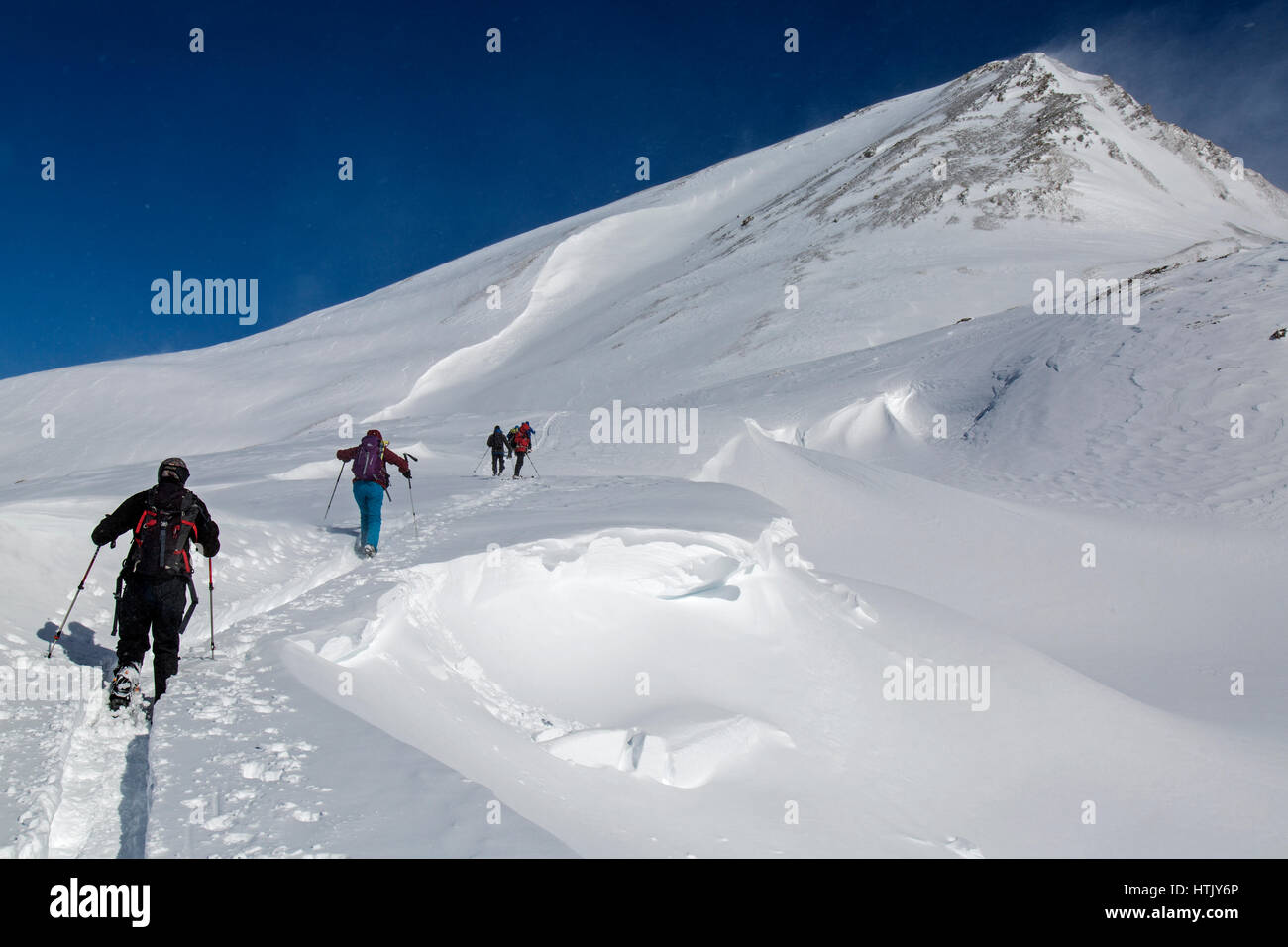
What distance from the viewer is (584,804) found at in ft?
17.8

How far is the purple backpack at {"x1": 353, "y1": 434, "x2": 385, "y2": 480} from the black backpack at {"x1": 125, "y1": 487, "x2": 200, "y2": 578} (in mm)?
4586

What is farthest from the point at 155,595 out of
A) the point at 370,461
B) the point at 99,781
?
the point at 370,461

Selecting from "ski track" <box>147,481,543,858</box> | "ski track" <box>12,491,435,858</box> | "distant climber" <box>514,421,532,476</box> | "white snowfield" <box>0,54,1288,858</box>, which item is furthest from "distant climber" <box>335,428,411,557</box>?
"distant climber" <box>514,421,532,476</box>

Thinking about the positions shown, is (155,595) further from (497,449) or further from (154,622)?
(497,449)

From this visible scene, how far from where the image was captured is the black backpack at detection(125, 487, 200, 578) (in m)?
5.79

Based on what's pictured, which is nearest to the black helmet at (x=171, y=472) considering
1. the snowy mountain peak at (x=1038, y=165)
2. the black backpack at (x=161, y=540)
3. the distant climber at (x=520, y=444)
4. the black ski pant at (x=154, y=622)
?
the black backpack at (x=161, y=540)

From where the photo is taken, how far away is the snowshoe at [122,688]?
218 inches

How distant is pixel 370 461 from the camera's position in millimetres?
10812

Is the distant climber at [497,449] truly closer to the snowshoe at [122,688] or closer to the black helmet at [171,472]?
the black helmet at [171,472]

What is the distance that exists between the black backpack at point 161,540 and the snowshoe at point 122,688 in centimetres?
68

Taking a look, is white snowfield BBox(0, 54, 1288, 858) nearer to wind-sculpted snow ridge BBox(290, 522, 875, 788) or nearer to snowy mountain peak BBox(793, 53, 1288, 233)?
wind-sculpted snow ridge BBox(290, 522, 875, 788)
